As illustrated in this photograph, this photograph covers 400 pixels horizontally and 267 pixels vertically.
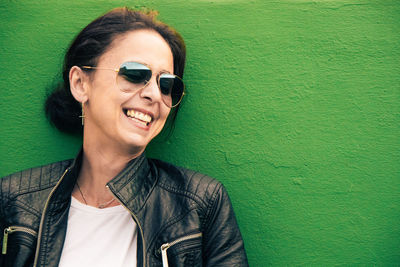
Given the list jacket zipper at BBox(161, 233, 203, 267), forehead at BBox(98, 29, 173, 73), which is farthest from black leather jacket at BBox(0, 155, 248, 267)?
forehead at BBox(98, 29, 173, 73)

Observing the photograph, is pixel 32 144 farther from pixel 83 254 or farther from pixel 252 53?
pixel 252 53

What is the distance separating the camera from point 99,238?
Result: 1.66 m

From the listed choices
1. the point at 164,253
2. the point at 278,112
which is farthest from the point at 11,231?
the point at 278,112

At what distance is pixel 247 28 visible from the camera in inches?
83.7

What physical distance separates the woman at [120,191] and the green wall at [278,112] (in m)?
0.34

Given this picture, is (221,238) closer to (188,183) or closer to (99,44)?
(188,183)

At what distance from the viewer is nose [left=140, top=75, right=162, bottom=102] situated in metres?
1.67

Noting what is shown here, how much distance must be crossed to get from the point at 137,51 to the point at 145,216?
0.85 meters

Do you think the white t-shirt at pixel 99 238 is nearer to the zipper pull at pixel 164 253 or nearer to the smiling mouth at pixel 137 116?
the zipper pull at pixel 164 253

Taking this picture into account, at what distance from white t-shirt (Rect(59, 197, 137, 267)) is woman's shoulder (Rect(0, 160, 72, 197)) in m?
0.21

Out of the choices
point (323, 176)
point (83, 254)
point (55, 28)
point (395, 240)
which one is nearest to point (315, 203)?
point (323, 176)

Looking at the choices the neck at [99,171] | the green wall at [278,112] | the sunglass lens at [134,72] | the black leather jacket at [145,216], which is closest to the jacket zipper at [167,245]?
the black leather jacket at [145,216]

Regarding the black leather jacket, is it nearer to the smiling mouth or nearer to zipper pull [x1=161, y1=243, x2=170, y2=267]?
zipper pull [x1=161, y1=243, x2=170, y2=267]

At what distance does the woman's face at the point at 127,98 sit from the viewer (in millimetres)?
1650
